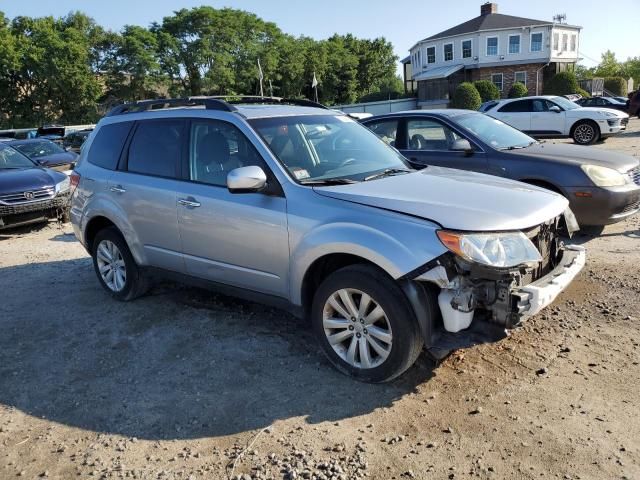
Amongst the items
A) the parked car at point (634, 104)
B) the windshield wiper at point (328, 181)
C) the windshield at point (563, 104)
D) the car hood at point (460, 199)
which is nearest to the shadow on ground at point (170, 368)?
the car hood at point (460, 199)

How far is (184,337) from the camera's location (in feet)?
15.4

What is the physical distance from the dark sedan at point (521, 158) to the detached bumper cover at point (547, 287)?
7.85ft

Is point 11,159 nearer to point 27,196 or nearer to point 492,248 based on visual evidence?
point 27,196

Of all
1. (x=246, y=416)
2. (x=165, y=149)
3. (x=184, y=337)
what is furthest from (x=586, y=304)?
(x=165, y=149)

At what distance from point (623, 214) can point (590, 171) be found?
628 millimetres

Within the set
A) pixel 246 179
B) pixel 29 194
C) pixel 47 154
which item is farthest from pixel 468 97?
pixel 246 179

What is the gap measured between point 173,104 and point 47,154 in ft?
36.9

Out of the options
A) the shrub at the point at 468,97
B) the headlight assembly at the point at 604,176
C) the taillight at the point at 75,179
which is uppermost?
the shrub at the point at 468,97

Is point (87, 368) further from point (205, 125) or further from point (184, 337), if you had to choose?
point (205, 125)

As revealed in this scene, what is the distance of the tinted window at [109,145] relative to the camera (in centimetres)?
543

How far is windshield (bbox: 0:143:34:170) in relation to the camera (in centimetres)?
1033

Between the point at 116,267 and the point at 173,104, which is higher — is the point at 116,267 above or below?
below

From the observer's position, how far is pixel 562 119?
57.7ft

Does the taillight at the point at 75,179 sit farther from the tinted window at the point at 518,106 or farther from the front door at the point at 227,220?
the tinted window at the point at 518,106
